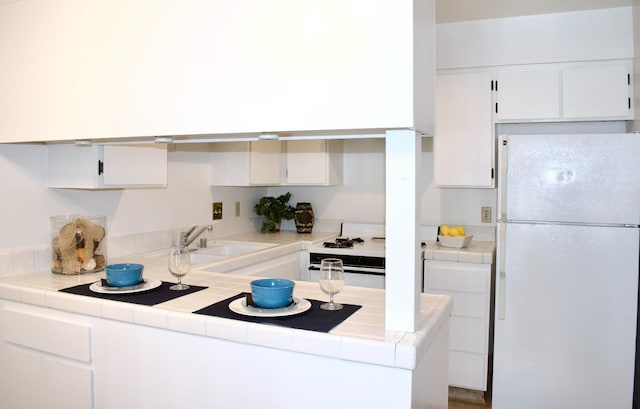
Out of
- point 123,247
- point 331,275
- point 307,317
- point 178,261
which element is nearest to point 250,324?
point 307,317

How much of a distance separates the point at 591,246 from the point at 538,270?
0.30 m

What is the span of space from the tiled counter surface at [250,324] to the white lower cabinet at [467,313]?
1.36 m

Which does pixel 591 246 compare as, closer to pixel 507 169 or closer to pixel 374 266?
pixel 507 169

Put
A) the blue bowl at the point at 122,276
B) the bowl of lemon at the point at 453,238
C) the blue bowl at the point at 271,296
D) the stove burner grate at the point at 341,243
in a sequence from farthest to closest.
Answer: the stove burner grate at the point at 341,243 → the bowl of lemon at the point at 453,238 → the blue bowl at the point at 122,276 → the blue bowl at the point at 271,296

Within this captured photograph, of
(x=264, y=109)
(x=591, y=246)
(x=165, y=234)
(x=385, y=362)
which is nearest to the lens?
(x=385, y=362)

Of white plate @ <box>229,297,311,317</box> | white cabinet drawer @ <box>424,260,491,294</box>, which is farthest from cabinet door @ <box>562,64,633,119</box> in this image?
white plate @ <box>229,297,311,317</box>

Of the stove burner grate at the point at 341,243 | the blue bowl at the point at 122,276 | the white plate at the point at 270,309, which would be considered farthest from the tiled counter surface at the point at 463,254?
the blue bowl at the point at 122,276

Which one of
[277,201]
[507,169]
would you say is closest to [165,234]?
[277,201]

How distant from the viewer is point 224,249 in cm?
352

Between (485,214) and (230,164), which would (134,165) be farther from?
(485,214)

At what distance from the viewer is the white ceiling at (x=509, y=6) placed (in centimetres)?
312

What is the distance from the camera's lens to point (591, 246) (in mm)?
2742

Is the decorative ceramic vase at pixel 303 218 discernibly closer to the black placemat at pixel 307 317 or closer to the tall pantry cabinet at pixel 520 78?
the tall pantry cabinet at pixel 520 78

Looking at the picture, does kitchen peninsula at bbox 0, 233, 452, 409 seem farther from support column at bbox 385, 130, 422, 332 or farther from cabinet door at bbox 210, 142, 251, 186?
cabinet door at bbox 210, 142, 251, 186
